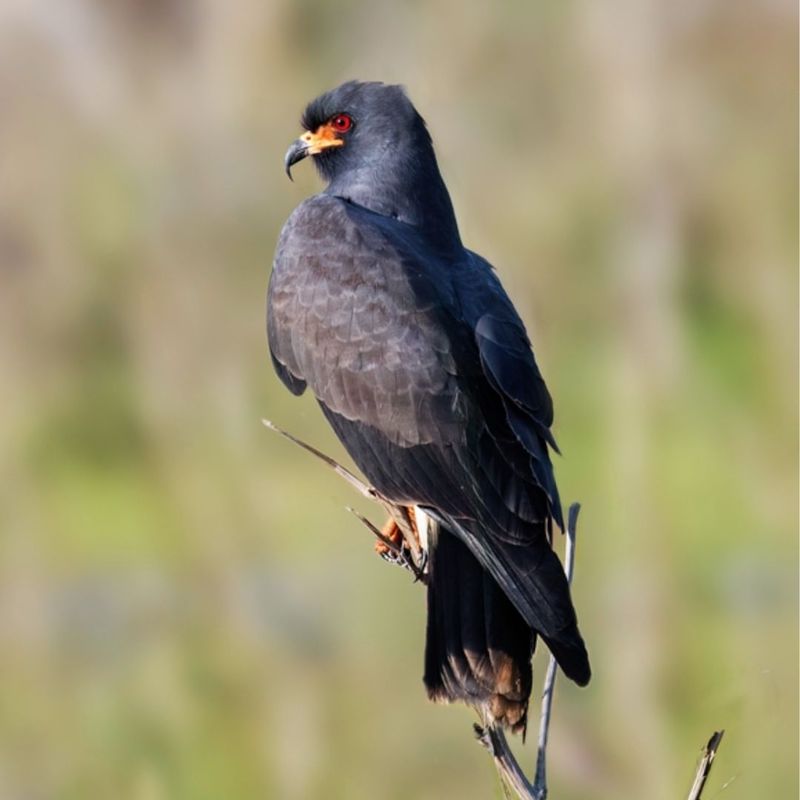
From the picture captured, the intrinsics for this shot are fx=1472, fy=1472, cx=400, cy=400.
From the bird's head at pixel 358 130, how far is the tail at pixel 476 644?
108 centimetres

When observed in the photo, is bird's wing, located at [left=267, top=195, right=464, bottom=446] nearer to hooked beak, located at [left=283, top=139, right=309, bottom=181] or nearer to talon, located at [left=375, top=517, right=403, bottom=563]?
talon, located at [left=375, top=517, right=403, bottom=563]

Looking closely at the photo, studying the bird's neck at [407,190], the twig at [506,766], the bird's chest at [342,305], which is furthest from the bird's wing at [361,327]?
the twig at [506,766]

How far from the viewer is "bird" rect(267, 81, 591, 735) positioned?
2.58 meters

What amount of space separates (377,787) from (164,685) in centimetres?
101

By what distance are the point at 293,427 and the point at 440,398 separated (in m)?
3.25

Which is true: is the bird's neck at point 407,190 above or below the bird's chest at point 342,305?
above

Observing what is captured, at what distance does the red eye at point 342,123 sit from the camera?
11.4 ft

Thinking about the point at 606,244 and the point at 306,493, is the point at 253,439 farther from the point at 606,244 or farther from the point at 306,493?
the point at 606,244

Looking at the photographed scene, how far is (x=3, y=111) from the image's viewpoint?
792cm

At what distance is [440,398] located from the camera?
2.79 meters

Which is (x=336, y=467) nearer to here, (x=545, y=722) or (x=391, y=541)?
(x=391, y=541)

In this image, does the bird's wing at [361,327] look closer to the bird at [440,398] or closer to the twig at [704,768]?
the bird at [440,398]

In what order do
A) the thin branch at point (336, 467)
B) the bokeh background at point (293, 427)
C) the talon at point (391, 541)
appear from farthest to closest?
the bokeh background at point (293, 427), the talon at point (391, 541), the thin branch at point (336, 467)

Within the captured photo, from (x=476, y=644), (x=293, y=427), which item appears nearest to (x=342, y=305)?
(x=476, y=644)
